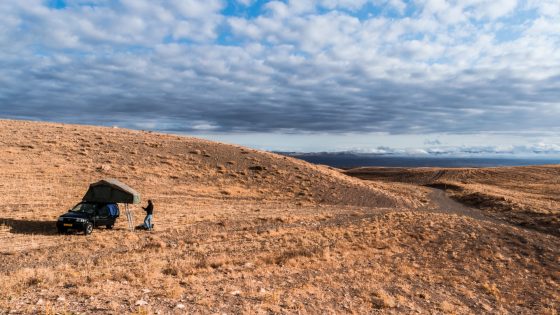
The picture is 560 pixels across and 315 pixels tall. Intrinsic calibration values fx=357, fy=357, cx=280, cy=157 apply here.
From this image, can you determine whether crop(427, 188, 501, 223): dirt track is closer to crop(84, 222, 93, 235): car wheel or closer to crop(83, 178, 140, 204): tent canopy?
crop(83, 178, 140, 204): tent canopy

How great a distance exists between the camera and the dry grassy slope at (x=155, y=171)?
35719 mm

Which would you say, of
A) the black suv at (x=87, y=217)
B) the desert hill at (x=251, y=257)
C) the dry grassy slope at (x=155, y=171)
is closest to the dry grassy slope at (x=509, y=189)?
the desert hill at (x=251, y=257)

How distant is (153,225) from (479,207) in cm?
3738

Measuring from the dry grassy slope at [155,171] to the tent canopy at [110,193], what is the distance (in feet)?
25.0

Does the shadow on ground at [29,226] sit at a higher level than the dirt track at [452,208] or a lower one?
higher

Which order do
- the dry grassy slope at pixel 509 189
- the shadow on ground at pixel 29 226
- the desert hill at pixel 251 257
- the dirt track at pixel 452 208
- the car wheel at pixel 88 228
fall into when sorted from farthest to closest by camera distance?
the dirt track at pixel 452 208 → the dry grassy slope at pixel 509 189 → the car wheel at pixel 88 228 → the shadow on ground at pixel 29 226 → the desert hill at pixel 251 257

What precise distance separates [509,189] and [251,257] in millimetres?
63408

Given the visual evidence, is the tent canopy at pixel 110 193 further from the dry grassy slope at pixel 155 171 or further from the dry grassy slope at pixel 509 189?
the dry grassy slope at pixel 509 189

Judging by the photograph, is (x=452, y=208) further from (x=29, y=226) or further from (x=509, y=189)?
(x=29, y=226)

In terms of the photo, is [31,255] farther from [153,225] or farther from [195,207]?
[195,207]

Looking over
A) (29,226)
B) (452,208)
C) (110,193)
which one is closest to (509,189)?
(452,208)

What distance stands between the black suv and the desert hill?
0.85 m

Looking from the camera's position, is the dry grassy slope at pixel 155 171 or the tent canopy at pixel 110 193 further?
the dry grassy slope at pixel 155 171

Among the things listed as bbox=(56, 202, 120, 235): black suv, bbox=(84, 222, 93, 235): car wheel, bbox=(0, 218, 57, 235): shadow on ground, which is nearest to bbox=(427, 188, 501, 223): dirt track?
bbox=(56, 202, 120, 235): black suv
